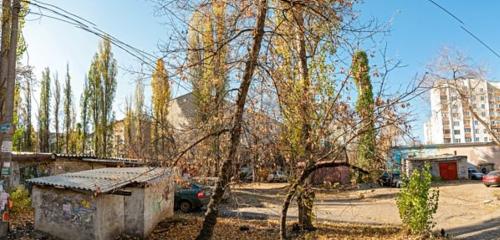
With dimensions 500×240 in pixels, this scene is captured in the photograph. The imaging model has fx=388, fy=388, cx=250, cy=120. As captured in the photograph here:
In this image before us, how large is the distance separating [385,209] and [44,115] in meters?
32.9

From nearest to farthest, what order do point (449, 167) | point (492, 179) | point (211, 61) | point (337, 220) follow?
point (211, 61), point (337, 220), point (492, 179), point (449, 167)

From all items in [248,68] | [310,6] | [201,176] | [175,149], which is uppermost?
[310,6]

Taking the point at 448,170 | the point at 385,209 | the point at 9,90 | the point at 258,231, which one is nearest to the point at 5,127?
the point at 9,90

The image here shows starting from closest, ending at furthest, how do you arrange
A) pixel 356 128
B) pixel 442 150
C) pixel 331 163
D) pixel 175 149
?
pixel 175 149, pixel 356 128, pixel 331 163, pixel 442 150

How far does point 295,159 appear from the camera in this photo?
35.6 feet

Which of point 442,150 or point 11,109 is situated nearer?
point 11,109

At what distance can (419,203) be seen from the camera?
444 inches

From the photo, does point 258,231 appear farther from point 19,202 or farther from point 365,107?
point 19,202

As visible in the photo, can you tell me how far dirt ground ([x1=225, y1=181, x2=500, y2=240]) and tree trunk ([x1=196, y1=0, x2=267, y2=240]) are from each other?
1.99 metres

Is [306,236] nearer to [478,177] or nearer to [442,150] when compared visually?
[478,177]

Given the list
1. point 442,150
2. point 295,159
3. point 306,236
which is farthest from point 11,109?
point 442,150

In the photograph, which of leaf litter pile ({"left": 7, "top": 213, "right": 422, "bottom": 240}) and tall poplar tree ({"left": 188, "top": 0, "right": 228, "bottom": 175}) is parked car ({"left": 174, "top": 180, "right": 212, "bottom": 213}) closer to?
leaf litter pile ({"left": 7, "top": 213, "right": 422, "bottom": 240})

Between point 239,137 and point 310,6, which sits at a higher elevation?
point 310,6

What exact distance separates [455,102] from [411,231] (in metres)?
19.6
